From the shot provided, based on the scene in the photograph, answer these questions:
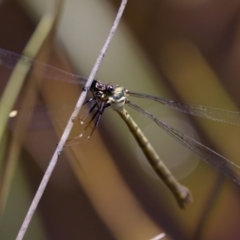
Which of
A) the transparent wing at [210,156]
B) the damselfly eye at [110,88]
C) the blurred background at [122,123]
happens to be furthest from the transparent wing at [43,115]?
the transparent wing at [210,156]

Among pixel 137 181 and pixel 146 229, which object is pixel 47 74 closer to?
pixel 137 181

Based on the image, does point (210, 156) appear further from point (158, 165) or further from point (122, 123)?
point (122, 123)

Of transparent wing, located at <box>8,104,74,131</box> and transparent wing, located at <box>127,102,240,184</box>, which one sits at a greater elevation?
transparent wing, located at <box>8,104,74,131</box>

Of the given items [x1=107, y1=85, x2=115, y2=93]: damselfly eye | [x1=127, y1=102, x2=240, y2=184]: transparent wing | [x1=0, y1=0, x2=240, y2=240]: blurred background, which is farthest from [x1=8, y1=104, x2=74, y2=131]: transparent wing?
[x1=127, y1=102, x2=240, y2=184]: transparent wing

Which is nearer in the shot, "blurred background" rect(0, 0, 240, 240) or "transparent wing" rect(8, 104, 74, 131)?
"transparent wing" rect(8, 104, 74, 131)

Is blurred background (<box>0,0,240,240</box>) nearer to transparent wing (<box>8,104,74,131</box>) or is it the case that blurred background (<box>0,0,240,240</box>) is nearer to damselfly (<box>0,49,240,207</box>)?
transparent wing (<box>8,104,74,131</box>)

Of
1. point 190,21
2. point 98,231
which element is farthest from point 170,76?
point 98,231

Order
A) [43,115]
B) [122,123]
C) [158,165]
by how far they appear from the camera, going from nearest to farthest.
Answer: [43,115], [158,165], [122,123]

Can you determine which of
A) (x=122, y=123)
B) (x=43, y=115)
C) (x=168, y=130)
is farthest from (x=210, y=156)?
(x=43, y=115)

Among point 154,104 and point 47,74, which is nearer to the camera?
point 47,74
